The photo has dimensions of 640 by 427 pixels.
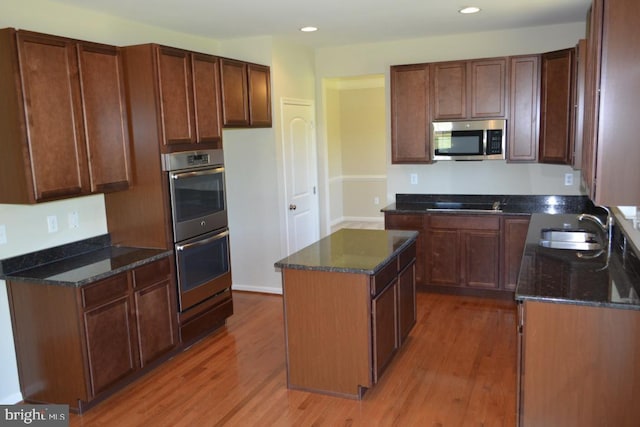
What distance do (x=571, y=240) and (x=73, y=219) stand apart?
3.39 metres

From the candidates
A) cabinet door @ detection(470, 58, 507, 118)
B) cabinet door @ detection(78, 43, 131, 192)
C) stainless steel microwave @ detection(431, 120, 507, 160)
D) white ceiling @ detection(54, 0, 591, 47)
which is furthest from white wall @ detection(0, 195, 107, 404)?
cabinet door @ detection(470, 58, 507, 118)

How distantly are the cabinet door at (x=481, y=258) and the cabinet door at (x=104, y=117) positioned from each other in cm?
311

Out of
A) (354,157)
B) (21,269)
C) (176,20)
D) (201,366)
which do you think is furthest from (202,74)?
(354,157)

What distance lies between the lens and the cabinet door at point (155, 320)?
11.7 feet

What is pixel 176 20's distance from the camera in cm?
429

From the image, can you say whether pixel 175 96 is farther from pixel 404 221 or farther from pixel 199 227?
pixel 404 221

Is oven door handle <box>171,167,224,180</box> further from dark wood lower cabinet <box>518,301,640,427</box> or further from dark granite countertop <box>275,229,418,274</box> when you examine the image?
dark wood lower cabinet <box>518,301,640,427</box>

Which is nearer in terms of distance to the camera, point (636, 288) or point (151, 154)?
point (636, 288)

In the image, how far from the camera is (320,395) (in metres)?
3.34

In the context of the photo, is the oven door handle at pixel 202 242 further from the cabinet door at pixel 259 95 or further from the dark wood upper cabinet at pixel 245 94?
the cabinet door at pixel 259 95

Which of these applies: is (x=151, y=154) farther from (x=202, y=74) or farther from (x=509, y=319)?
(x=509, y=319)

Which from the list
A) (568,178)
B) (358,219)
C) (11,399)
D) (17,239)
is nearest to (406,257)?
(568,178)

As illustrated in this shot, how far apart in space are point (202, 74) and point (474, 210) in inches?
110

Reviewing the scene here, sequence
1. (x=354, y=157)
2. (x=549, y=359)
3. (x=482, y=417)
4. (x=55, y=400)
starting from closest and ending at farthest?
(x=549, y=359)
(x=482, y=417)
(x=55, y=400)
(x=354, y=157)
